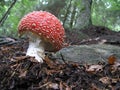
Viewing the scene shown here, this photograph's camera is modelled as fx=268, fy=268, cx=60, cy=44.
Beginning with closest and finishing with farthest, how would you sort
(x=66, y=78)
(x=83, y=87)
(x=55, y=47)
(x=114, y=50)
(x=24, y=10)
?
1. (x=83, y=87)
2. (x=66, y=78)
3. (x=55, y=47)
4. (x=114, y=50)
5. (x=24, y=10)

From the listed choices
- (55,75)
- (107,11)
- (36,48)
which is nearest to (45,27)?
(36,48)

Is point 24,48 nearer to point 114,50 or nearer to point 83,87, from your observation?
point 114,50

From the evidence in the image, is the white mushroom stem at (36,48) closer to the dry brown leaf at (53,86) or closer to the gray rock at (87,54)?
the gray rock at (87,54)

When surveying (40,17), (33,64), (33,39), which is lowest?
(33,64)

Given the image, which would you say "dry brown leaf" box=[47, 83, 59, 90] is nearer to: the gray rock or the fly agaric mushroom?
the fly agaric mushroom

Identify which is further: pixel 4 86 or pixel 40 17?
pixel 40 17

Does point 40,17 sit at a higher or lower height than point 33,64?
higher

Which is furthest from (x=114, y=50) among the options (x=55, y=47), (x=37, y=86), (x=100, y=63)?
(x=37, y=86)

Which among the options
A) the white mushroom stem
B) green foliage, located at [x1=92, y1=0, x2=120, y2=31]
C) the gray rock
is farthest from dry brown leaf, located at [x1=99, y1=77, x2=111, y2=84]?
green foliage, located at [x1=92, y1=0, x2=120, y2=31]
